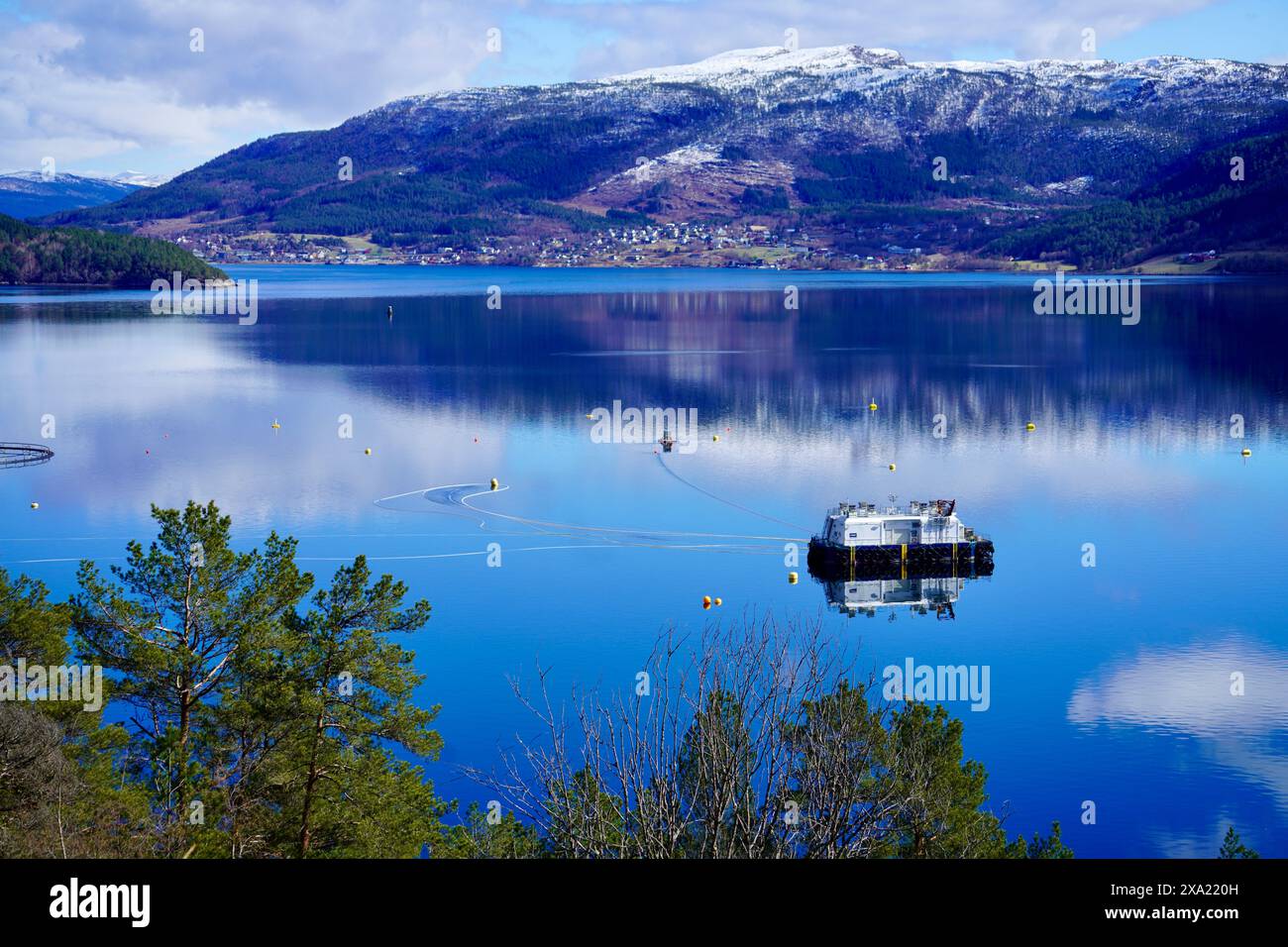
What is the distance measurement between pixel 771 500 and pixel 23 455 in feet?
113

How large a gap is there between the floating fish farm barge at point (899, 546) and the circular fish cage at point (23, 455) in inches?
1457

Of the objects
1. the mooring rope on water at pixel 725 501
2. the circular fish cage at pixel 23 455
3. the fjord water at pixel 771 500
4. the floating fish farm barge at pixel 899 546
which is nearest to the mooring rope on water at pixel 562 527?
the fjord water at pixel 771 500

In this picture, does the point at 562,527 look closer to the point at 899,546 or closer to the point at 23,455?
the point at 899,546

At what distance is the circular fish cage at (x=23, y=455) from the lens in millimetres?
59031

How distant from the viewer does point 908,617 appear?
3688cm

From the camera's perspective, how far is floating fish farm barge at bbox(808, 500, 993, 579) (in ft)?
131

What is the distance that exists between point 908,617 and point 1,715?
81.5 feet

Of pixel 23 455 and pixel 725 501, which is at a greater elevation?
pixel 23 455

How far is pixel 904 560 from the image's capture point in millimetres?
40062

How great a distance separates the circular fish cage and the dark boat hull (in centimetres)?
3698
